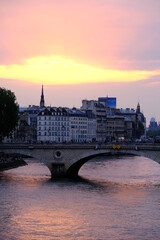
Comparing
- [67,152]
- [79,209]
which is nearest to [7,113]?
[67,152]

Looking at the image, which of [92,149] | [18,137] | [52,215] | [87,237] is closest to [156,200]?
[52,215]

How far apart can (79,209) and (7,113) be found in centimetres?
4815

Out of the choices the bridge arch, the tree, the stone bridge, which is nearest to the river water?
the bridge arch

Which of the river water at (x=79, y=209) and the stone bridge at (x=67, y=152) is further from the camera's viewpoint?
the stone bridge at (x=67, y=152)

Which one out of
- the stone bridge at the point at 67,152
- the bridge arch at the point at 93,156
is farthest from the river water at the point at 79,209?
the stone bridge at the point at 67,152

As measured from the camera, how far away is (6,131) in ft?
336

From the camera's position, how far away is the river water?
4794 cm

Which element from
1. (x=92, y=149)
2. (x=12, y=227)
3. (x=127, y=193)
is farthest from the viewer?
(x=92, y=149)

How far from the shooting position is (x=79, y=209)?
56875 mm

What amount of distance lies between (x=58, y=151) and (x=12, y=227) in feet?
114

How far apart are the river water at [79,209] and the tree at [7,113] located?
21.8 m

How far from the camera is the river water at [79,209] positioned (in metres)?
47.9

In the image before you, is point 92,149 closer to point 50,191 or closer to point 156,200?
point 50,191

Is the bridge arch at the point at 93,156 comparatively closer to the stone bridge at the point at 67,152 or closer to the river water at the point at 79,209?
the stone bridge at the point at 67,152
